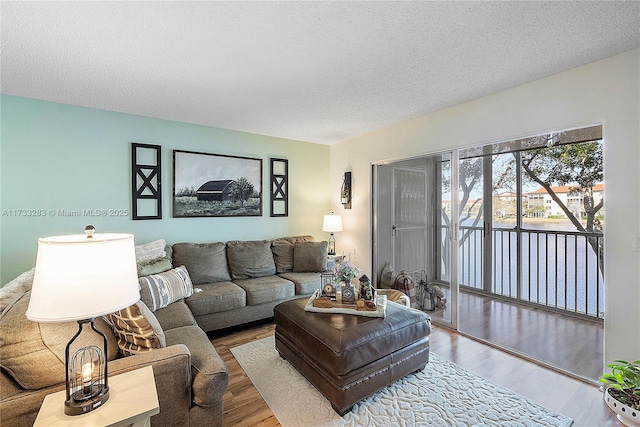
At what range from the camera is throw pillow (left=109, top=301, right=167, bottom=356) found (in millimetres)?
1450

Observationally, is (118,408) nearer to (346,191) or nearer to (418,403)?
(418,403)

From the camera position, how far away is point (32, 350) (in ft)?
3.76

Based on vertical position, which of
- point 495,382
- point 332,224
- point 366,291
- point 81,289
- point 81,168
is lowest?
point 495,382

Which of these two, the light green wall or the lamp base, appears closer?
the lamp base

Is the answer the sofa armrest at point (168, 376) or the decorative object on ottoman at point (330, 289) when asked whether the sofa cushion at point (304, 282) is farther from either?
the sofa armrest at point (168, 376)

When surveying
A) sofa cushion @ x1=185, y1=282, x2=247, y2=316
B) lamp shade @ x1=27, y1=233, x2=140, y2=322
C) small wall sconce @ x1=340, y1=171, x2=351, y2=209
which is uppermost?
small wall sconce @ x1=340, y1=171, x2=351, y2=209

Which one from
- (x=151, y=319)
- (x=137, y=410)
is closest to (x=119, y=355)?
(x=151, y=319)

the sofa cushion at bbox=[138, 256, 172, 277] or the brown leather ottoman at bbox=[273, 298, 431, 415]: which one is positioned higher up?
the sofa cushion at bbox=[138, 256, 172, 277]

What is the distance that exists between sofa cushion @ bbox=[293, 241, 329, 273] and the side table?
104 inches

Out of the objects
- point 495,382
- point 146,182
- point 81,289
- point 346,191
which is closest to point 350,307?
point 495,382

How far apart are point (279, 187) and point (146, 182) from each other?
5.83 ft

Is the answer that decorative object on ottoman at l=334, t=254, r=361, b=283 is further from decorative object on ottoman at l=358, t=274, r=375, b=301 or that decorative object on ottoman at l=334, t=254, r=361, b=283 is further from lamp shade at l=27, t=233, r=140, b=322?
lamp shade at l=27, t=233, r=140, b=322

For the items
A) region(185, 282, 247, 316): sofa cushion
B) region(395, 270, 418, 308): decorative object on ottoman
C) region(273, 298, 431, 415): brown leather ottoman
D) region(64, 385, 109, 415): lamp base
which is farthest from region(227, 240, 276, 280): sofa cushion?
region(64, 385, 109, 415): lamp base

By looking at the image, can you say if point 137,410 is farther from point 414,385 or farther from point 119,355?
point 414,385
